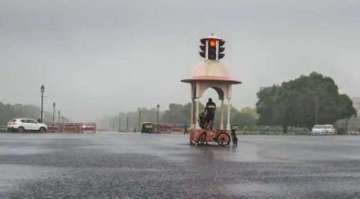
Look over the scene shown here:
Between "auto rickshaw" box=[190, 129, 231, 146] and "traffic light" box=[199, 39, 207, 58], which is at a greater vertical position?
"traffic light" box=[199, 39, 207, 58]

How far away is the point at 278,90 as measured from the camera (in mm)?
113625

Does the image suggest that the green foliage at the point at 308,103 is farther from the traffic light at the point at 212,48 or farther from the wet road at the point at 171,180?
the wet road at the point at 171,180

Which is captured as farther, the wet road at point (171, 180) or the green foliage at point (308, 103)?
the green foliage at point (308, 103)

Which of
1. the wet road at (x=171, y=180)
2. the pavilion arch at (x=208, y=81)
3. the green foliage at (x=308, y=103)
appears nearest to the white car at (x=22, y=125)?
the pavilion arch at (x=208, y=81)

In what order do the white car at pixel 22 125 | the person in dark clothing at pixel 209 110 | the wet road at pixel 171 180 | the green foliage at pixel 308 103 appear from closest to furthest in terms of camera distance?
1. the wet road at pixel 171 180
2. the person in dark clothing at pixel 209 110
3. the white car at pixel 22 125
4. the green foliage at pixel 308 103

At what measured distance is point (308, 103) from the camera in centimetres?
10406

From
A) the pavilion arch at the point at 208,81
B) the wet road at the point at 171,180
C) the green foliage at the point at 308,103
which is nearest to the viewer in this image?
Answer: the wet road at the point at 171,180

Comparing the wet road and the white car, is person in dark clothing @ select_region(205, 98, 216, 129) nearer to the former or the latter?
the wet road

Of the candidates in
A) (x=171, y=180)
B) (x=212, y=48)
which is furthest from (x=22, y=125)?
(x=171, y=180)

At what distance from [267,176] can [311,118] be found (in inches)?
3613

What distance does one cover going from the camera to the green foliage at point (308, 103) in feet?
341

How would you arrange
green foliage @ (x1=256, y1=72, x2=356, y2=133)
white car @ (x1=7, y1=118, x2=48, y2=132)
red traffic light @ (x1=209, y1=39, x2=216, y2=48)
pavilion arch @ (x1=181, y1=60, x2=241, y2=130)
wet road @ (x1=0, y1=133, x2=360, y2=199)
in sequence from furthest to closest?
green foliage @ (x1=256, y1=72, x2=356, y2=133) → white car @ (x1=7, y1=118, x2=48, y2=132) → pavilion arch @ (x1=181, y1=60, x2=241, y2=130) → red traffic light @ (x1=209, y1=39, x2=216, y2=48) → wet road @ (x1=0, y1=133, x2=360, y2=199)

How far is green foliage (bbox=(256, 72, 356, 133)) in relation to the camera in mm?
103938

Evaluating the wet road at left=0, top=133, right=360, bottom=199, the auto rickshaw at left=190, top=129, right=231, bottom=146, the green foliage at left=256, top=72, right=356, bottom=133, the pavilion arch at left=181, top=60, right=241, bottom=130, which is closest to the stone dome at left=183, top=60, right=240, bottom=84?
the pavilion arch at left=181, top=60, right=241, bottom=130
